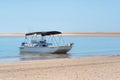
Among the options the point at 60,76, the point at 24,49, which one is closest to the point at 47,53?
the point at 24,49

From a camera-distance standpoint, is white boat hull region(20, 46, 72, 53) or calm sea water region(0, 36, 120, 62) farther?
white boat hull region(20, 46, 72, 53)

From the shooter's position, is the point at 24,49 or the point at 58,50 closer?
the point at 58,50

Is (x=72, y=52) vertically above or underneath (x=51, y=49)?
underneath

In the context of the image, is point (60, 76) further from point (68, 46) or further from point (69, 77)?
point (68, 46)

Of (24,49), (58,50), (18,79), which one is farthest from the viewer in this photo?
(24,49)

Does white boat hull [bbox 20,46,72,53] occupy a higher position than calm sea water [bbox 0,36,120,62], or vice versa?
white boat hull [bbox 20,46,72,53]

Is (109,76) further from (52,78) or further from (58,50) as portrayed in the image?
(58,50)

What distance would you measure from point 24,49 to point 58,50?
6863mm

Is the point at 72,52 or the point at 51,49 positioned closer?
the point at 51,49

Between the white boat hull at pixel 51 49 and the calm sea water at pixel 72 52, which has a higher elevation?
the white boat hull at pixel 51 49

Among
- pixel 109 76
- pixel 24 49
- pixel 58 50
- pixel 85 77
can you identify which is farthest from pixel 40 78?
pixel 24 49

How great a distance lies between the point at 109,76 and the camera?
15.8 m

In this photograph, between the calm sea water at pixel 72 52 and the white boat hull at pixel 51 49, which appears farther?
the white boat hull at pixel 51 49

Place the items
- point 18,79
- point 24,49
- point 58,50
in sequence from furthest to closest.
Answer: point 24,49 < point 58,50 < point 18,79
